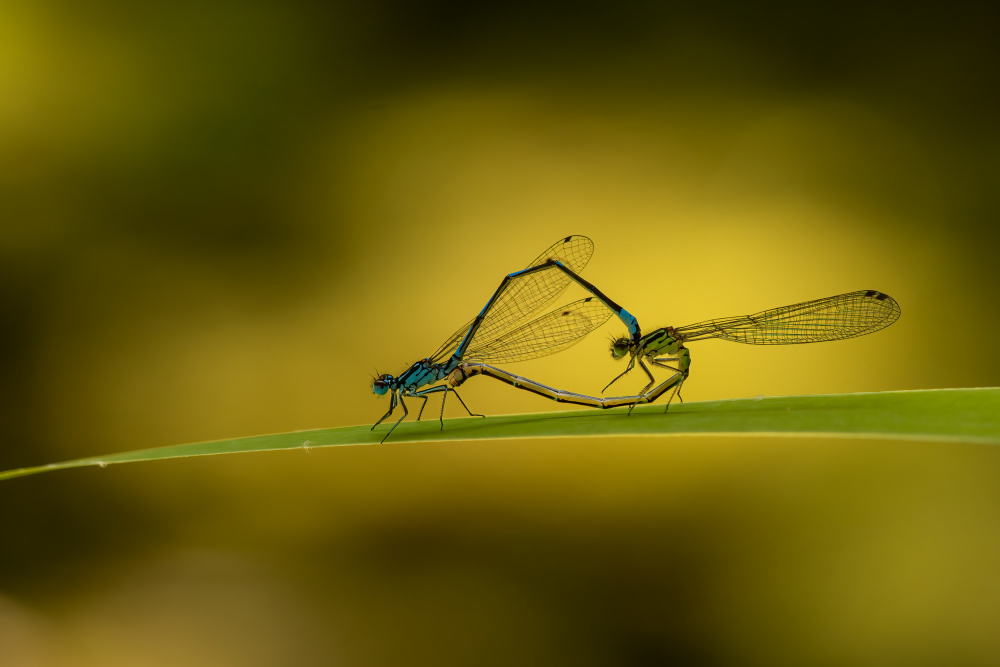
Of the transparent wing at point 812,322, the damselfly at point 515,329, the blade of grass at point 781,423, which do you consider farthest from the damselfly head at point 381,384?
the transparent wing at point 812,322

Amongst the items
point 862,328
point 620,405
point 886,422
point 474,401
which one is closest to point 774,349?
point 862,328

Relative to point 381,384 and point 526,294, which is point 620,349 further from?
point 381,384

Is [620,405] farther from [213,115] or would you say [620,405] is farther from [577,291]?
[213,115]

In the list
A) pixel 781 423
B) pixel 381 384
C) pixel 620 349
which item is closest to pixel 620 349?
pixel 620 349

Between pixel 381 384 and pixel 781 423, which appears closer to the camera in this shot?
pixel 781 423

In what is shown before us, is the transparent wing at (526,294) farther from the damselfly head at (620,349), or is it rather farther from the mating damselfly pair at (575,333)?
the damselfly head at (620,349)

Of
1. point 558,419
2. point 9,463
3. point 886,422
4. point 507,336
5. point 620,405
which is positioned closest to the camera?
point 886,422
